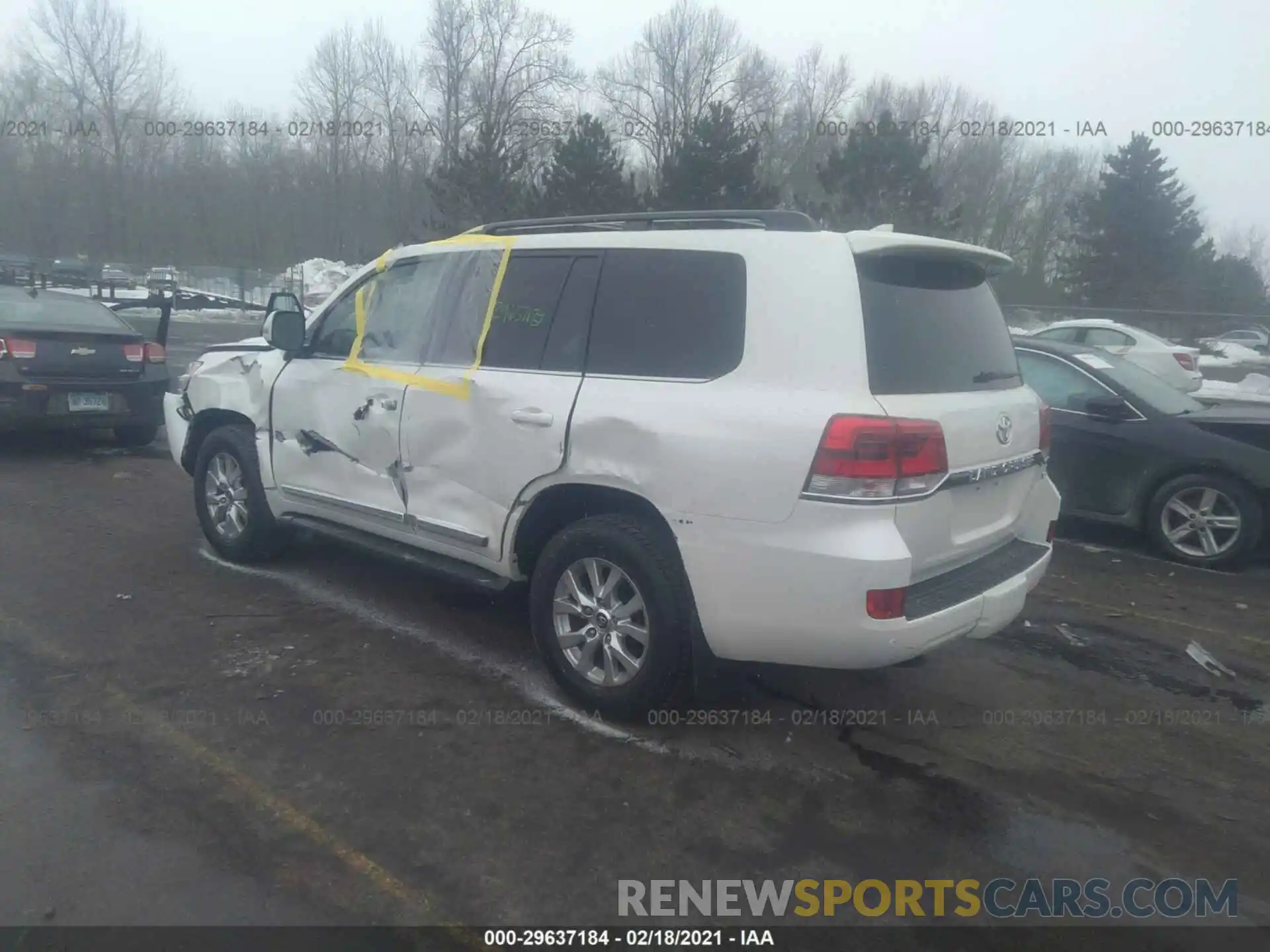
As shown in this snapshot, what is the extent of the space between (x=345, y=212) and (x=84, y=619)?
45.7 m

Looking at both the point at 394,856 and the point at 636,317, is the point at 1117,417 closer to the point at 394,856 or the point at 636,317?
the point at 636,317

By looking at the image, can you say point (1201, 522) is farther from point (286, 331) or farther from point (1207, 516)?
point (286, 331)

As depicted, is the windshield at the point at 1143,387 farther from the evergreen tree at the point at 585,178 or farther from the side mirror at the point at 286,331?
the evergreen tree at the point at 585,178

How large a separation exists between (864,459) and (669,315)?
3.48 feet

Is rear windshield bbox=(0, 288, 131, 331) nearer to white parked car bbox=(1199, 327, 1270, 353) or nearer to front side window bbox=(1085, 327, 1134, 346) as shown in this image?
front side window bbox=(1085, 327, 1134, 346)

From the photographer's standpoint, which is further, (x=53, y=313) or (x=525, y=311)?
(x=53, y=313)

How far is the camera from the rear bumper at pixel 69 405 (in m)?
8.08

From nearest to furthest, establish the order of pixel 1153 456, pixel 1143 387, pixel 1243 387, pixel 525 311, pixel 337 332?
pixel 525 311 < pixel 337 332 < pixel 1153 456 < pixel 1143 387 < pixel 1243 387

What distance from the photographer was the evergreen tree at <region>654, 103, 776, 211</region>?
30.4m

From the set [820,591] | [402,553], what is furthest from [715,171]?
[820,591]

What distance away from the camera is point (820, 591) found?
3275 mm

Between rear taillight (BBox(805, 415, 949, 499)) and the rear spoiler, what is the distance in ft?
2.38

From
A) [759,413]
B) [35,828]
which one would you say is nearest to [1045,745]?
[759,413]

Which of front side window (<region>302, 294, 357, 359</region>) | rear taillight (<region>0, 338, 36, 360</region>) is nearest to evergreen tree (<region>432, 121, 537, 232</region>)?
rear taillight (<region>0, 338, 36, 360</region>)
